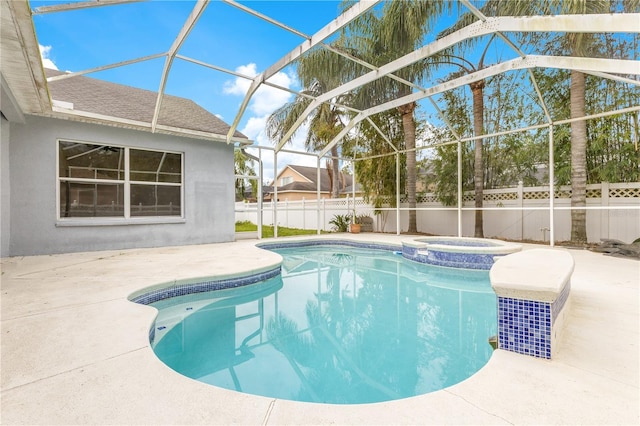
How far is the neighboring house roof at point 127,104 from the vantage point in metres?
7.31

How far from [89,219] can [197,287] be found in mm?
4717

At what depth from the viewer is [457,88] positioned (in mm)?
10203

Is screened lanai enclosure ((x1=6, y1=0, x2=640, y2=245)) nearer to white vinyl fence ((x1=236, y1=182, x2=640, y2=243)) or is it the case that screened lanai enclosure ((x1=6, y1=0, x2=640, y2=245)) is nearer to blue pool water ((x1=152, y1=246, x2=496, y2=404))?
white vinyl fence ((x1=236, y1=182, x2=640, y2=243))

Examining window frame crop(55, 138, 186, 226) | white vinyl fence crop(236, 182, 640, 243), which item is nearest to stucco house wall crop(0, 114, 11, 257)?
window frame crop(55, 138, 186, 226)

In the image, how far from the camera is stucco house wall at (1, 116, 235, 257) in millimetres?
6332

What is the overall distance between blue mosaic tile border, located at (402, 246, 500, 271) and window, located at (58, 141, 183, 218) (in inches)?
270

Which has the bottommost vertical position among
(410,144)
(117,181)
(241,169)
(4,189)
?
(4,189)

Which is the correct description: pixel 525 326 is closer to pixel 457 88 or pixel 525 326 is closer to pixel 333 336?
pixel 333 336

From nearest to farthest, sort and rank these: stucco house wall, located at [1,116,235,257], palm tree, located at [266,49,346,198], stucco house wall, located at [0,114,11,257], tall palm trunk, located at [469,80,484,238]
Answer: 1. stucco house wall, located at [0,114,11,257]
2. stucco house wall, located at [1,116,235,257]
3. tall palm trunk, located at [469,80,484,238]
4. palm tree, located at [266,49,346,198]

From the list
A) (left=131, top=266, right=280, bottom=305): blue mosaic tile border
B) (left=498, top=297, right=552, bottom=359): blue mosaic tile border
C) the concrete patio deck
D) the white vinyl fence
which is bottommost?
(left=131, top=266, right=280, bottom=305): blue mosaic tile border

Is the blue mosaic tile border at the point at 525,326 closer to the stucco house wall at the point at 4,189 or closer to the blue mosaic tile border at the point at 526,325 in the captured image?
the blue mosaic tile border at the point at 526,325

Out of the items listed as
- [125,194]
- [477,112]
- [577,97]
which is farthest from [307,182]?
[577,97]

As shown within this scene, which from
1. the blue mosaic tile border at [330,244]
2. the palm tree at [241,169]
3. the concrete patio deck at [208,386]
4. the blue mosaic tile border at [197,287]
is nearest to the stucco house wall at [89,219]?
the blue mosaic tile border at [330,244]

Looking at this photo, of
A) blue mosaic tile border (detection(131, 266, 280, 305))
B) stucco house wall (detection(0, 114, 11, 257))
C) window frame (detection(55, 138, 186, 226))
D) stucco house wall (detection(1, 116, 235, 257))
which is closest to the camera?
blue mosaic tile border (detection(131, 266, 280, 305))
